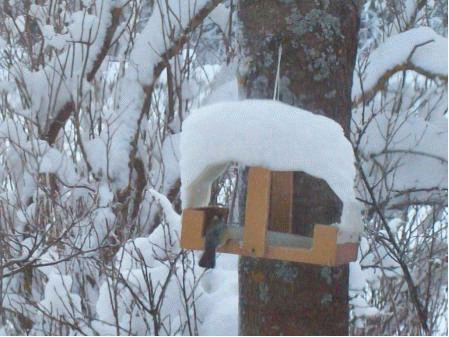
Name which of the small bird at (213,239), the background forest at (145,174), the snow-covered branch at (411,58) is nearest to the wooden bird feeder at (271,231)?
the small bird at (213,239)

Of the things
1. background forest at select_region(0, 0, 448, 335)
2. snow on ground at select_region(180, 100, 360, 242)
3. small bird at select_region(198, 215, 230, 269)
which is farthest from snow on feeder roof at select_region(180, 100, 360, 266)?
background forest at select_region(0, 0, 448, 335)

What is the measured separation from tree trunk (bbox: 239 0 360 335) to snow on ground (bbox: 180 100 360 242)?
0.22m

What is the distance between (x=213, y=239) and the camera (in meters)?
2.08

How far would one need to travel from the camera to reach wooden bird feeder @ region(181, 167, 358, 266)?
1.97 m

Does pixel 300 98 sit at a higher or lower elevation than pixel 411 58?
lower

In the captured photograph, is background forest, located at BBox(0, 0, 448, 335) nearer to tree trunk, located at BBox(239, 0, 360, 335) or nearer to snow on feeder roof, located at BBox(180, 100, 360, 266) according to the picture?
tree trunk, located at BBox(239, 0, 360, 335)

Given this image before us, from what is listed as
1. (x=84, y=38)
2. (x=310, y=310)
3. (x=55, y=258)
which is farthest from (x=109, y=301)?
(x=84, y=38)

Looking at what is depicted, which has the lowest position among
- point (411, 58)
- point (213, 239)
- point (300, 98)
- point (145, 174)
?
point (213, 239)

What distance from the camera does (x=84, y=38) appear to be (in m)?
5.07

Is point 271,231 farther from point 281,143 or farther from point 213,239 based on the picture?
point 281,143

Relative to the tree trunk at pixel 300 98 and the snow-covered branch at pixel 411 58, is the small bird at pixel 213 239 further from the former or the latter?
the snow-covered branch at pixel 411 58

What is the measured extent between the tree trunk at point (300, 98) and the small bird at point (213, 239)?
0.57ft

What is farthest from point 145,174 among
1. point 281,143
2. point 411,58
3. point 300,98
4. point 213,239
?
point 281,143

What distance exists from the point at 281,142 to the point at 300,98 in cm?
31
